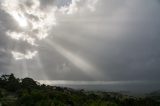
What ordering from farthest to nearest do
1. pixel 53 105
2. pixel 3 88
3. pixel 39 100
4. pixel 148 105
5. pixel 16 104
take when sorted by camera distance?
pixel 3 88
pixel 148 105
pixel 16 104
pixel 39 100
pixel 53 105

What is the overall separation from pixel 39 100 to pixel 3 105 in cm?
1924

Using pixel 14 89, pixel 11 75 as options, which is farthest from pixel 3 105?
pixel 11 75

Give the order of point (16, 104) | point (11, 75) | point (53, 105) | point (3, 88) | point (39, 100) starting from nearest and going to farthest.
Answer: point (53, 105) < point (39, 100) < point (16, 104) < point (3, 88) < point (11, 75)

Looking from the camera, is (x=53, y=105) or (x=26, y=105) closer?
(x=53, y=105)

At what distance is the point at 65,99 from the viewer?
336 ft

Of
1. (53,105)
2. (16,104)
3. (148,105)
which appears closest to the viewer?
(53,105)

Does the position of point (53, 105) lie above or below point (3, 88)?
below

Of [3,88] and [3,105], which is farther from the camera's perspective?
[3,88]

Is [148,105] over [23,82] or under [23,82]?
under

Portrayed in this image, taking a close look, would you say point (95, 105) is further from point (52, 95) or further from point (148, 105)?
point (148, 105)

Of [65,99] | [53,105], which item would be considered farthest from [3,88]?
[53,105]

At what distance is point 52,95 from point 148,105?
231 feet

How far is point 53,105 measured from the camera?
83.5 metres

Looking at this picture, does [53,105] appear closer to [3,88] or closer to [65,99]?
[65,99]
